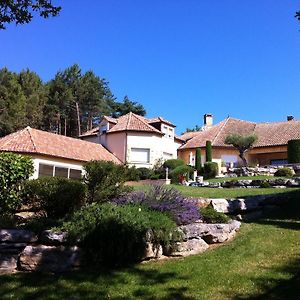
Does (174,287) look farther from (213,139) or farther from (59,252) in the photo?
(213,139)

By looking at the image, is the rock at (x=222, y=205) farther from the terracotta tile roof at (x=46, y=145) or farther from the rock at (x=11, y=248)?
the terracotta tile roof at (x=46, y=145)

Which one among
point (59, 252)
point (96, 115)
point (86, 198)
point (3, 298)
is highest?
point (96, 115)

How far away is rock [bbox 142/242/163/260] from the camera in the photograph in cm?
841

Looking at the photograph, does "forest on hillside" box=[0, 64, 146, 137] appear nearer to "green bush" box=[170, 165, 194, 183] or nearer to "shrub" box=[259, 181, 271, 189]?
"green bush" box=[170, 165, 194, 183]

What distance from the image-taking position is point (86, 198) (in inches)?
481

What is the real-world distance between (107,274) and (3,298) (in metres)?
1.86

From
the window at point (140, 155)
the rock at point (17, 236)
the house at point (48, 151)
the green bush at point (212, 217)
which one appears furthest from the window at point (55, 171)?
the rock at point (17, 236)

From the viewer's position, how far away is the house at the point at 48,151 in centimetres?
2966

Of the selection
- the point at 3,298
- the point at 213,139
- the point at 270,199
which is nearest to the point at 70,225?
the point at 3,298

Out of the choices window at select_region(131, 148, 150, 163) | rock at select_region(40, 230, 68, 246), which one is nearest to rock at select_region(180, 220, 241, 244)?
rock at select_region(40, 230, 68, 246)

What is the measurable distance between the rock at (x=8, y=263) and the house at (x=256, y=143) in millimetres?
Answer: 35395

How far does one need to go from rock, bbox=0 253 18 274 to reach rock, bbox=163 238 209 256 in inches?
116

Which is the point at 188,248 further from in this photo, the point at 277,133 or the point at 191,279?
the point at 277,133

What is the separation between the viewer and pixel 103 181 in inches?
500
